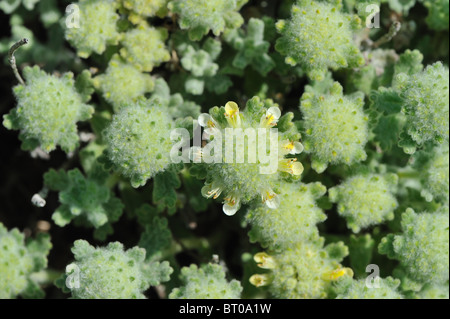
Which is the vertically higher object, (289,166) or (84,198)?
(289,166)

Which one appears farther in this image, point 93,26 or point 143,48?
point 143,48

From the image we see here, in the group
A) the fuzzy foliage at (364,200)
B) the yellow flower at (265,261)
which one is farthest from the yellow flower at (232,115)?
the yellow flower at (265,261)

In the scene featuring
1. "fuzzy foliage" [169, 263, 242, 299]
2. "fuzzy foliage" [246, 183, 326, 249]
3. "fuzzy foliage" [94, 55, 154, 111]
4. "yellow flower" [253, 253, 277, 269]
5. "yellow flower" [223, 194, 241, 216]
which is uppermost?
"fuzzy foliage" [94, 55, 154, 111]

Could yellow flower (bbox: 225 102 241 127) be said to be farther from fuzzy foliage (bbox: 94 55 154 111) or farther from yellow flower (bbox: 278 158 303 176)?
fuzzy foliage (bbox: 94 55 154 111)

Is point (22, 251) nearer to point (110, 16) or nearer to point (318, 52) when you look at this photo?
point (110, 16)

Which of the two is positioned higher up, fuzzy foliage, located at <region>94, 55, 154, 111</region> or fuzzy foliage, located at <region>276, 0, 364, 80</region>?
fuzzy foliage, located at <region>276, 0, 364, 80</region>

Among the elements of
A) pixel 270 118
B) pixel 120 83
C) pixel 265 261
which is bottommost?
pixel 265 261

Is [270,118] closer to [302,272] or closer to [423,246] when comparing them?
[302,272]

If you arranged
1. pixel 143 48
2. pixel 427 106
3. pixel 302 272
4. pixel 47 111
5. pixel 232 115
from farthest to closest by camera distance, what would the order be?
1. pixel 143 48
2. pixel 302 272
3. pixel 47 111
4. pixel 427 106
5. pixel 232 115

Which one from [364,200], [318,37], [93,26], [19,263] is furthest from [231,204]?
[19,263]

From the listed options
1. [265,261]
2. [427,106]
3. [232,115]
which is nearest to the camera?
[232,115]

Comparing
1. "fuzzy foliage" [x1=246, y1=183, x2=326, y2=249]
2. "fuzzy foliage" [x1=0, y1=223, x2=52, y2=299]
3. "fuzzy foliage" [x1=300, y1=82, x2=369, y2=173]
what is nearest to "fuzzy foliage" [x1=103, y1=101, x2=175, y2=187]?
"fuzzy foliage" [x1=246, y1=183, x2=326, y2=249]
